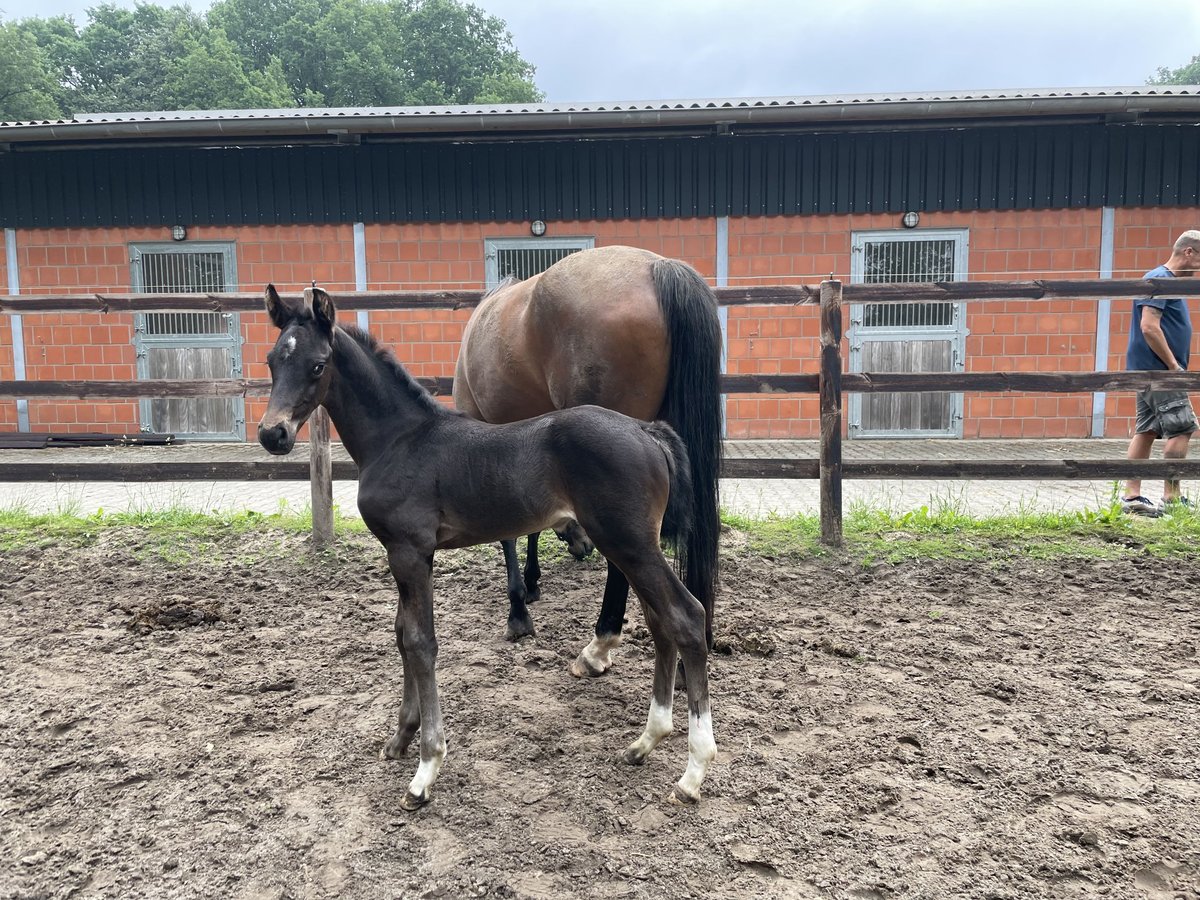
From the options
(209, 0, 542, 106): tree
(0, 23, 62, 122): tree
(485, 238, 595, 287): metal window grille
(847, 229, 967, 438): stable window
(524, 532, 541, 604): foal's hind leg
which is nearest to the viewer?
(524, 532, 541, 604): foal's hind leg

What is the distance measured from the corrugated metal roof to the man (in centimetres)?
418

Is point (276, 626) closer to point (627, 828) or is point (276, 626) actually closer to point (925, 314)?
point (627, 828)

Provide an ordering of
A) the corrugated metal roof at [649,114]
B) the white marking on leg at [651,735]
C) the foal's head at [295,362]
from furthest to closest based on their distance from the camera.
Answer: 1. the corrugated metal roof at [649,114]
2. the white marking on leg at [651,735]
3. the foal's head at [295,362]

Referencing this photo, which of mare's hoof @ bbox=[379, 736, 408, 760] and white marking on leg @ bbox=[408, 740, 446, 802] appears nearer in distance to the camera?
white marking on leg @ bbox=[408, 740, 446, 802]

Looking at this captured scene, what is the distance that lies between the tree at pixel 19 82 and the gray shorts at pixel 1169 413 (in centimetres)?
3236

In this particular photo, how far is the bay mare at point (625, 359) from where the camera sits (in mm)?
A: 3242

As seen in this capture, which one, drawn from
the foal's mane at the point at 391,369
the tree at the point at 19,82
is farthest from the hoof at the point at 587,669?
the tree at the point at 19,82

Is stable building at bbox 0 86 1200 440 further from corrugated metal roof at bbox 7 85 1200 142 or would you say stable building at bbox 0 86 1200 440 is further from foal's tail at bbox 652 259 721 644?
foal's tail at bbox 652 259 721 644

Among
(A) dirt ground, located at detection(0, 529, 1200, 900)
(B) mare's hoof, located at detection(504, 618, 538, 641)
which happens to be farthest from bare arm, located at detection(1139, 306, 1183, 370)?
(B) mare's hoof, located at detection(504, 618, 538, 641)

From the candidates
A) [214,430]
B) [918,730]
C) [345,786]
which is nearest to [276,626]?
[345,786]

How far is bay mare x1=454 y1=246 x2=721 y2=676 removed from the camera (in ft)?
10.6

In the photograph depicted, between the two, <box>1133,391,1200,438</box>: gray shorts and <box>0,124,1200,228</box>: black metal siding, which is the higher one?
<box>0,124,1200,228</box>: black metal siding

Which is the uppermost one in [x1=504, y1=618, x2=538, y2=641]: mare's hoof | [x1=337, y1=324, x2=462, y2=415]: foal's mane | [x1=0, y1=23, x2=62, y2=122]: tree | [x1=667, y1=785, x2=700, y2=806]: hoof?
[x1=0, y1=23, x2=62, y2=122]: tree

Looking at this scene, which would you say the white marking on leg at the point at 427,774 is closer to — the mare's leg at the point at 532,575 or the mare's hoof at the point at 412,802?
the mare's hoof at the point at 412,802
